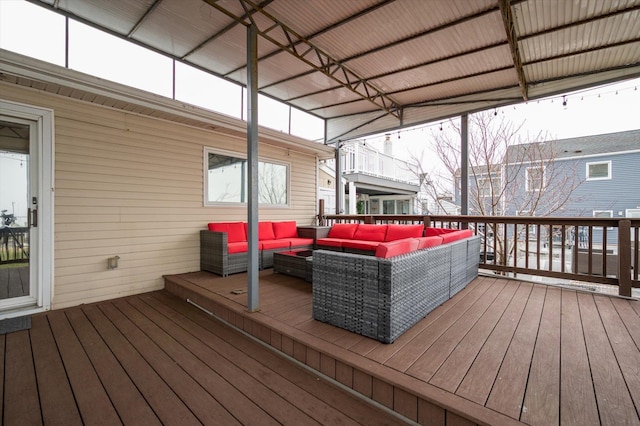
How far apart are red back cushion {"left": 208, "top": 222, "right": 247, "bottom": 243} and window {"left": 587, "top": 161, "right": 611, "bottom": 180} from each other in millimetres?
11086

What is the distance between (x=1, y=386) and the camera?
197cm

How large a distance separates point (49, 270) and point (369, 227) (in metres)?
4.83

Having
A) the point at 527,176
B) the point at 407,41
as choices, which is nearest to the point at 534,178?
the point at 527,176

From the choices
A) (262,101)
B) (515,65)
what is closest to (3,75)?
(262,101)

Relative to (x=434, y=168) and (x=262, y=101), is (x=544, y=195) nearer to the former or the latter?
(x=434, y=168)

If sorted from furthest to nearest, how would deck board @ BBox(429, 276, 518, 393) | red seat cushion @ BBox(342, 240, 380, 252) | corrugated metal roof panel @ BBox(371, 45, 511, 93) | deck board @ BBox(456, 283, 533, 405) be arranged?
red seat cushion @ BBox(342, 240, 380, 252) → corrugated metal roof panel @ BBox(371, 45, 511, 93) → deck board @ BBox(429, 276, 518, 393) → deck board @ BBox(456, 283, 533, 405)

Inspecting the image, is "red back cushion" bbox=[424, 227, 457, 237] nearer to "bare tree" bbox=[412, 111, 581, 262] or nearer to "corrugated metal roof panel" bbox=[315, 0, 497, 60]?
"corrugated metal roof panel" bbox=[315, 0, 497, 60]

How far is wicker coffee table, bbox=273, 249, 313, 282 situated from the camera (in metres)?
3.99

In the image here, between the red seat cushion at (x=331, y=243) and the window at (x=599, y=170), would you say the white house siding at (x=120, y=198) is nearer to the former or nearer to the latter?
the red seat cushion at (x=331, y=243)

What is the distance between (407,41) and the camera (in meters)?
4.07

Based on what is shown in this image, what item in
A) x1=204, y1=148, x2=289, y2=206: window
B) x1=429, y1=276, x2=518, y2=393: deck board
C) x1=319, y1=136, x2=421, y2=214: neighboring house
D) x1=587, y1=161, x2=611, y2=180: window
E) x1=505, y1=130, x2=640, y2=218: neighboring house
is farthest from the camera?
x1=319, y1=136, x2=421, y2=214: neighboring house

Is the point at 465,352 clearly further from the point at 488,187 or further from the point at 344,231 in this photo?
the point at 488,187

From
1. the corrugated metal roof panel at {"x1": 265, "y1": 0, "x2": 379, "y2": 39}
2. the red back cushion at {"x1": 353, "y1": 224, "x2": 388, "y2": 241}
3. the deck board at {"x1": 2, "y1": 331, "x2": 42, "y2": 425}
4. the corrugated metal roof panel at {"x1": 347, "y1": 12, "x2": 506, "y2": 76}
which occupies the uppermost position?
the corrugated metal roof panel at {"x1": 265, "y1": 0, "x2": 379, "y2": 39}

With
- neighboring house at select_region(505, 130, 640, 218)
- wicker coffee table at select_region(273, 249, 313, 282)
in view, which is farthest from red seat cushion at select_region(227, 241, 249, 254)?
neighboring house at select_region(505, 130, 640, 218)
